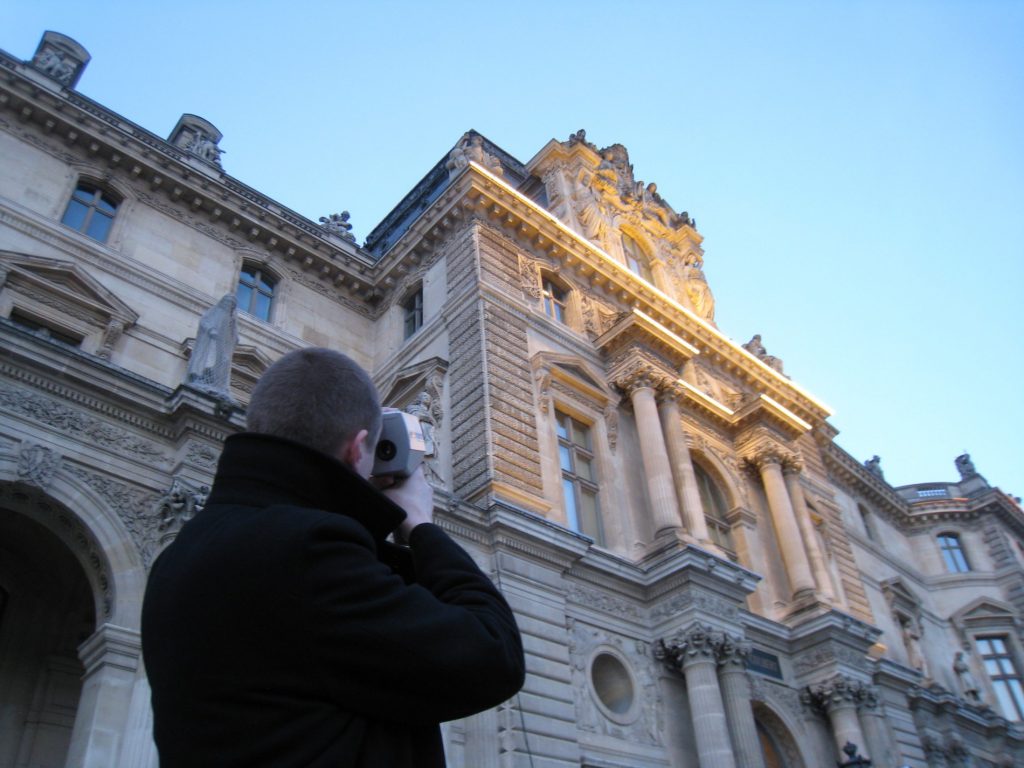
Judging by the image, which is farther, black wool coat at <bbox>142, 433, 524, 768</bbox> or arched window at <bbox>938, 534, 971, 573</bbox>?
arched window at <bbox>938, 534, 971, 573</bbox>

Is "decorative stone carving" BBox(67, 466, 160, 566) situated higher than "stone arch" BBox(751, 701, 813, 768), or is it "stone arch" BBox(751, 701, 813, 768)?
"decorative stone carving" BBox(67, 466, 160, 566)

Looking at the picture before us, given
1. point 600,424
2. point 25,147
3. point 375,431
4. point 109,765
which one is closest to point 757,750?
point 600,424

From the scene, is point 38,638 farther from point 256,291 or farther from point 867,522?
point 867,522

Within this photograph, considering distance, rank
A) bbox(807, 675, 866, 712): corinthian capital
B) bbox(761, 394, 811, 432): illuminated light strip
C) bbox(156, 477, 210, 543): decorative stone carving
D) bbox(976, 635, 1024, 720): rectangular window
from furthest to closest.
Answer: bbox(976, 635, 1024, 720): rectangular window → bbox(761, 394, 811, 432): illuminated light strip → bbox(807, 675, 866, 712): corinthian capital → bbox(156, 477, 210, 543): decorative stone carving

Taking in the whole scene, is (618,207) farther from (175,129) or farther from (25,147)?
(25,147)

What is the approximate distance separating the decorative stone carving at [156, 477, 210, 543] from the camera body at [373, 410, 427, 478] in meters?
9.60

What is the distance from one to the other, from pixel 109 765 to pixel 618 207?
2175cm

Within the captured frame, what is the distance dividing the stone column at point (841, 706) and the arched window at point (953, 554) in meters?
20.7

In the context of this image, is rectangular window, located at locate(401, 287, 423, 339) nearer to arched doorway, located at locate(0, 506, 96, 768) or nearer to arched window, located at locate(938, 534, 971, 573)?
arched doorway, located at locate(0, 506, 96, 768)

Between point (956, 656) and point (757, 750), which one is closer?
point (757, 750)

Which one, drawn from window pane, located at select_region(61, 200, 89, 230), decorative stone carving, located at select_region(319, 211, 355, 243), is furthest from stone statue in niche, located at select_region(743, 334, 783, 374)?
window pane, located at select_region(61, 200, 89, 230)

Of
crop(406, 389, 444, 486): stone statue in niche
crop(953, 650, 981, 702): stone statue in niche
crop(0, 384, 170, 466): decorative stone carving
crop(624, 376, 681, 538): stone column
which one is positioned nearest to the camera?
crop(0, 384, 170, 466): decorative stone carving

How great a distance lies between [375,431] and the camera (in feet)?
8.53

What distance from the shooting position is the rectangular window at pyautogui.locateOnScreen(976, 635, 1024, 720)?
32594mm
